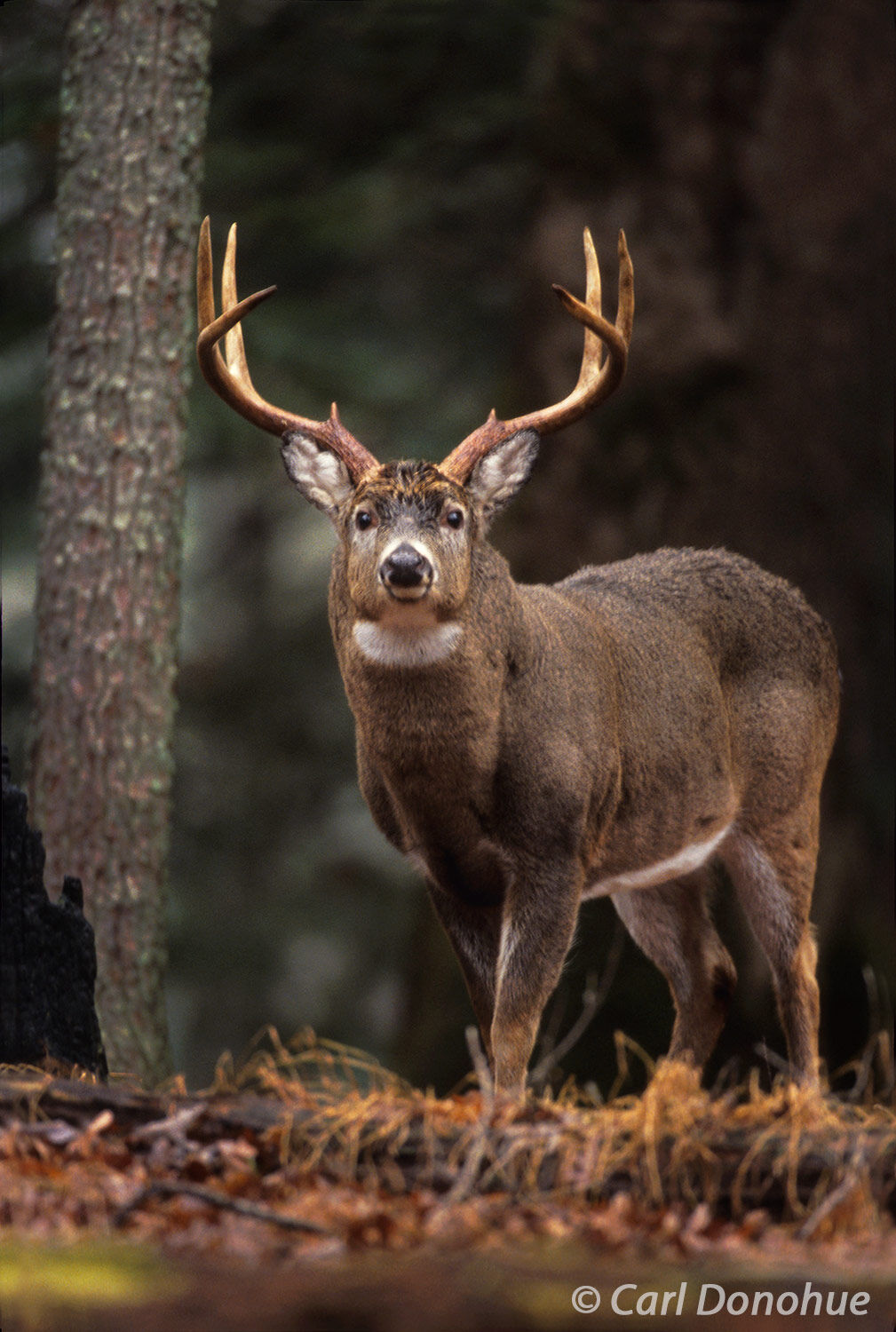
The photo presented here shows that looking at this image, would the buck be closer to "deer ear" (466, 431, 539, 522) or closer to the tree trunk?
"deer ear" (466, 431, 539, 522)

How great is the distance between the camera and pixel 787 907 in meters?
6.95

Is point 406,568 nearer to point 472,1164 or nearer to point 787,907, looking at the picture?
point 472,1164

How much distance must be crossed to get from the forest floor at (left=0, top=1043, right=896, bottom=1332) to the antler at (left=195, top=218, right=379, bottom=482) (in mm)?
2382

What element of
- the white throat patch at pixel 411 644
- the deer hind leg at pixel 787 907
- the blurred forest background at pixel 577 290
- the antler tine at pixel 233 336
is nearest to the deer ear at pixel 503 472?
the white throat patch at pixel 411 644

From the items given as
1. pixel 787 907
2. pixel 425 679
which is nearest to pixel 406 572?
pixel 425 679

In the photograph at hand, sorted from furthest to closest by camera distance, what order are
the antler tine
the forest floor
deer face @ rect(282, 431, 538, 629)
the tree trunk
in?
the tree trunk < the antler tine < deer face @ rect(282, 431, 538, 629) < the forest floor

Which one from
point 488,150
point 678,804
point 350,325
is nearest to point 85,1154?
point 678,804

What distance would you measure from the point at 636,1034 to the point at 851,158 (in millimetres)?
5192

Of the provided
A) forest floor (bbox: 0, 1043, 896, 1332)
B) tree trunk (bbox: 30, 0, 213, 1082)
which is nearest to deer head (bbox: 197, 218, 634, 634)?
tree trunk (bbox: 30, 0, 213, 1082)

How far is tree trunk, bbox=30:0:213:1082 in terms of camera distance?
265 inches

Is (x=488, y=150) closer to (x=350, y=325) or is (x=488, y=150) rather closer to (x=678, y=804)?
(x=350, y=325)

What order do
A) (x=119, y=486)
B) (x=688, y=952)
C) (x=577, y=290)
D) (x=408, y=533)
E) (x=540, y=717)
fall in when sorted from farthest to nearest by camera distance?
(x=577, y=290) < (x=688, y=952) < (x=119, y=486) < (x=540, y=717) < (x=408, y=533)

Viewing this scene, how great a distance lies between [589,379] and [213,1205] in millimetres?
3658

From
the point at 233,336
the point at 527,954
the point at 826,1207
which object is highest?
the point at 233,336
